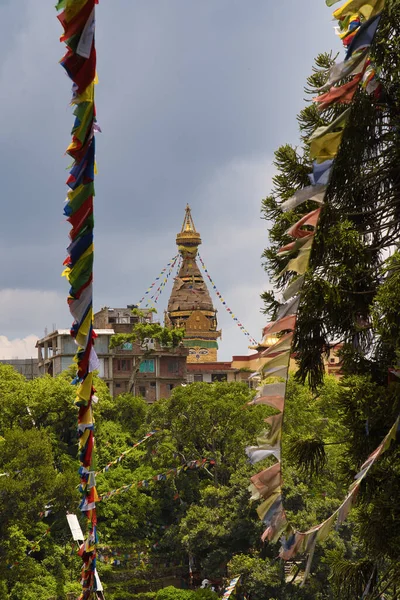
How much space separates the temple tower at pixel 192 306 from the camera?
102 m

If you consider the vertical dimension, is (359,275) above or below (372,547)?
above

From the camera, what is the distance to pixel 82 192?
10.0 meters

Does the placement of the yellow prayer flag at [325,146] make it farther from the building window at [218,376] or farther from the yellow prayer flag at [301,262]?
the building window at [218,376]

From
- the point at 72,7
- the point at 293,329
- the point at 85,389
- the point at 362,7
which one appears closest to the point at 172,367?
the point at 293,329

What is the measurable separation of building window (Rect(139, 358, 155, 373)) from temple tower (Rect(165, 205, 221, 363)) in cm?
1505

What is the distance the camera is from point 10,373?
61562mm

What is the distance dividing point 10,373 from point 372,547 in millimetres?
48171

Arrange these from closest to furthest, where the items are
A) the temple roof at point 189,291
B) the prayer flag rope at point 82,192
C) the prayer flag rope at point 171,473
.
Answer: the prayer flag rope at point 82,192, the prayer flag rope at point 171,473, the temple roof at point 189,291

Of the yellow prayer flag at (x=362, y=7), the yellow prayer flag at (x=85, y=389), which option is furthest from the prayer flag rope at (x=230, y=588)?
the yellow prayer flag at (x=362, y=7)

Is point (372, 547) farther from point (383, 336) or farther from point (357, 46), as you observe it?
point (357, 46)

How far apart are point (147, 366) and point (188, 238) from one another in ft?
80.2

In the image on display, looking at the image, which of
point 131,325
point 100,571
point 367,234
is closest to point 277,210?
point 367,234

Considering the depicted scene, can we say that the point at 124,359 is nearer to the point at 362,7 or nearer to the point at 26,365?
the point at 26,365

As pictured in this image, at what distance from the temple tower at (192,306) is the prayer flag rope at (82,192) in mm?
89400
